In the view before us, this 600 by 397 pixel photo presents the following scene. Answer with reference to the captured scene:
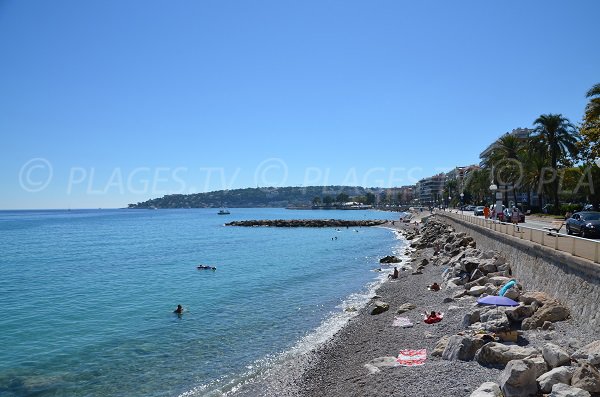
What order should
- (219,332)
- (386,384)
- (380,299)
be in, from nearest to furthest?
(386,384) → (219,332) → (380,299)

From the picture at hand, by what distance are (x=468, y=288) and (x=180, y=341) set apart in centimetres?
1285

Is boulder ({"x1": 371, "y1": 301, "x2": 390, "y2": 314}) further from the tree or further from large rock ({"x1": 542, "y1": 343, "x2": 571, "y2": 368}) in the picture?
the tree

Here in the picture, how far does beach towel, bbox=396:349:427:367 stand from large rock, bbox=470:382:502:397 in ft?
11.5

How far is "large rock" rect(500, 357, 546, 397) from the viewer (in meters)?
8.31

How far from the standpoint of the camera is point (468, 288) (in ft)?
66.9

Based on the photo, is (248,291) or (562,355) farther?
(248,291)

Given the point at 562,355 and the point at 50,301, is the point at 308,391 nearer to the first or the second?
the point at 562,355

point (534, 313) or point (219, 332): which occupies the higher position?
point (534, 313)

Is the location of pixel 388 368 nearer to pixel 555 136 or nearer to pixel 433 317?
pixel 433 317

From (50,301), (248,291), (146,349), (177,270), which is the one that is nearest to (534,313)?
(146,349)

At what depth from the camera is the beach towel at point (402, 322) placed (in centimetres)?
1727

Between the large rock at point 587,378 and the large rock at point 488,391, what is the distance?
1.31 meters

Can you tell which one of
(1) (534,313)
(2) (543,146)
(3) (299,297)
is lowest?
(3) (299,297)

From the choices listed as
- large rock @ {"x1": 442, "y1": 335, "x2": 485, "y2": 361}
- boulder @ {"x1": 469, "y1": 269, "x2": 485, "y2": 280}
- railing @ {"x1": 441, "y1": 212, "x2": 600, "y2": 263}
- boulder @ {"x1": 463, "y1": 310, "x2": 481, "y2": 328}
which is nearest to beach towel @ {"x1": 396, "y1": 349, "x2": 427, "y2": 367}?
large rock @ {"x1": 442, "y1": 335, "x2": 485, "y2": 361}
